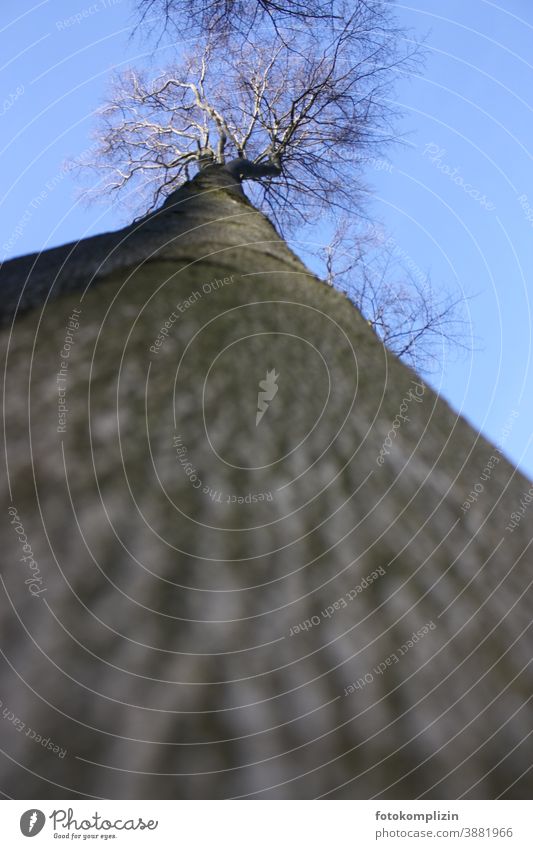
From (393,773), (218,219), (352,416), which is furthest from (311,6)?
(393,773)

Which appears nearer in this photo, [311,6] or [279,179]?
[311,6]

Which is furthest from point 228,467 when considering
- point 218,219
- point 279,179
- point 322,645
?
point 279,179

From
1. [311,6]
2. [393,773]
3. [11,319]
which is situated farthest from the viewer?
[311,6]

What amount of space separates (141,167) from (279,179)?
1095 mm

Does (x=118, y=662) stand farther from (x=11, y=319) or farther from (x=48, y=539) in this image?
(x=11, y=319)

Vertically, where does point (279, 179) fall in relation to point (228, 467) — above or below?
above

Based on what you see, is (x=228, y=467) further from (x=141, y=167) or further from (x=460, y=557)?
(x=141, y=167)

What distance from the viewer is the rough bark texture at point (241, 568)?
1.55 feet

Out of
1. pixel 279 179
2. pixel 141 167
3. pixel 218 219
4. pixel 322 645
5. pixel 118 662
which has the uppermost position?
pixel 279 179

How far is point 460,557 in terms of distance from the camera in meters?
0.66

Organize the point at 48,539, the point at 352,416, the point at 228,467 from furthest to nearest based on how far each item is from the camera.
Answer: the point at 352,416 → the point at 228,467 → the point at 48,539

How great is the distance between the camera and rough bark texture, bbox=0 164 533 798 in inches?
18.6

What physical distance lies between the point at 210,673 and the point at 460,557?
300 millimetres

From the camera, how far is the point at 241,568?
1.96ft
